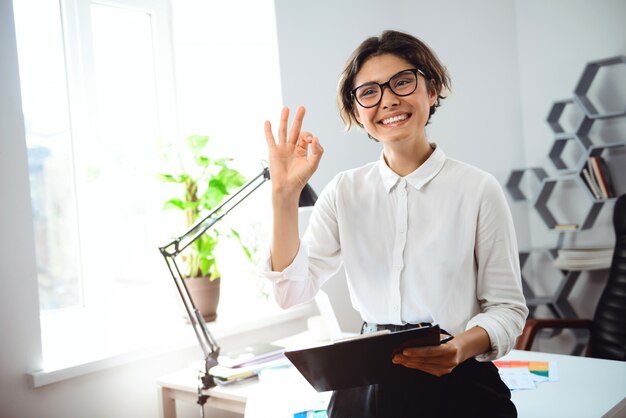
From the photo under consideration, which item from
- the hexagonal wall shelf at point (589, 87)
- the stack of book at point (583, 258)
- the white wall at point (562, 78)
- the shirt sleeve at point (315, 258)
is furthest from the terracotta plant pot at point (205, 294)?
the hexagonal wall shelf at point (589, 87)

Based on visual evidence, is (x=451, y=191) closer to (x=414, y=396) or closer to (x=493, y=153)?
(x=414, y=396)

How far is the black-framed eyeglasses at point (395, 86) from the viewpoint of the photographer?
135 centimetres

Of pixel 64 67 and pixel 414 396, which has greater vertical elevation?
pixel 64 67

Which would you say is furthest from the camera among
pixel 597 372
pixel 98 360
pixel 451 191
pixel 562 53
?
pixel 562 53

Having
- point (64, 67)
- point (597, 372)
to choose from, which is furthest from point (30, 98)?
point (597, 372)

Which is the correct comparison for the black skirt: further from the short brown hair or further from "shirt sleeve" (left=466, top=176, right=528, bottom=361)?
the short brown hair

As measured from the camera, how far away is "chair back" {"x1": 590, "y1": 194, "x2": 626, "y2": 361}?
2.43 metres

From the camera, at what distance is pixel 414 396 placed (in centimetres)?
124

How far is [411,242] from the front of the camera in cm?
135

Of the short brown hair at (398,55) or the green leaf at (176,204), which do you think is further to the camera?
the green leaf at (176,204)

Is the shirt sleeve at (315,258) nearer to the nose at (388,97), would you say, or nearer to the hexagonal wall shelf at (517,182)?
the nose at (388,97)

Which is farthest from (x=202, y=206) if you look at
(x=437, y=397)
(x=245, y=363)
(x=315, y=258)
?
(x=437, y=397)

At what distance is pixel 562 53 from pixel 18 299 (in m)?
3.12

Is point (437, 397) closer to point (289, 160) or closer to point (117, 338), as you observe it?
point (289, 160)
